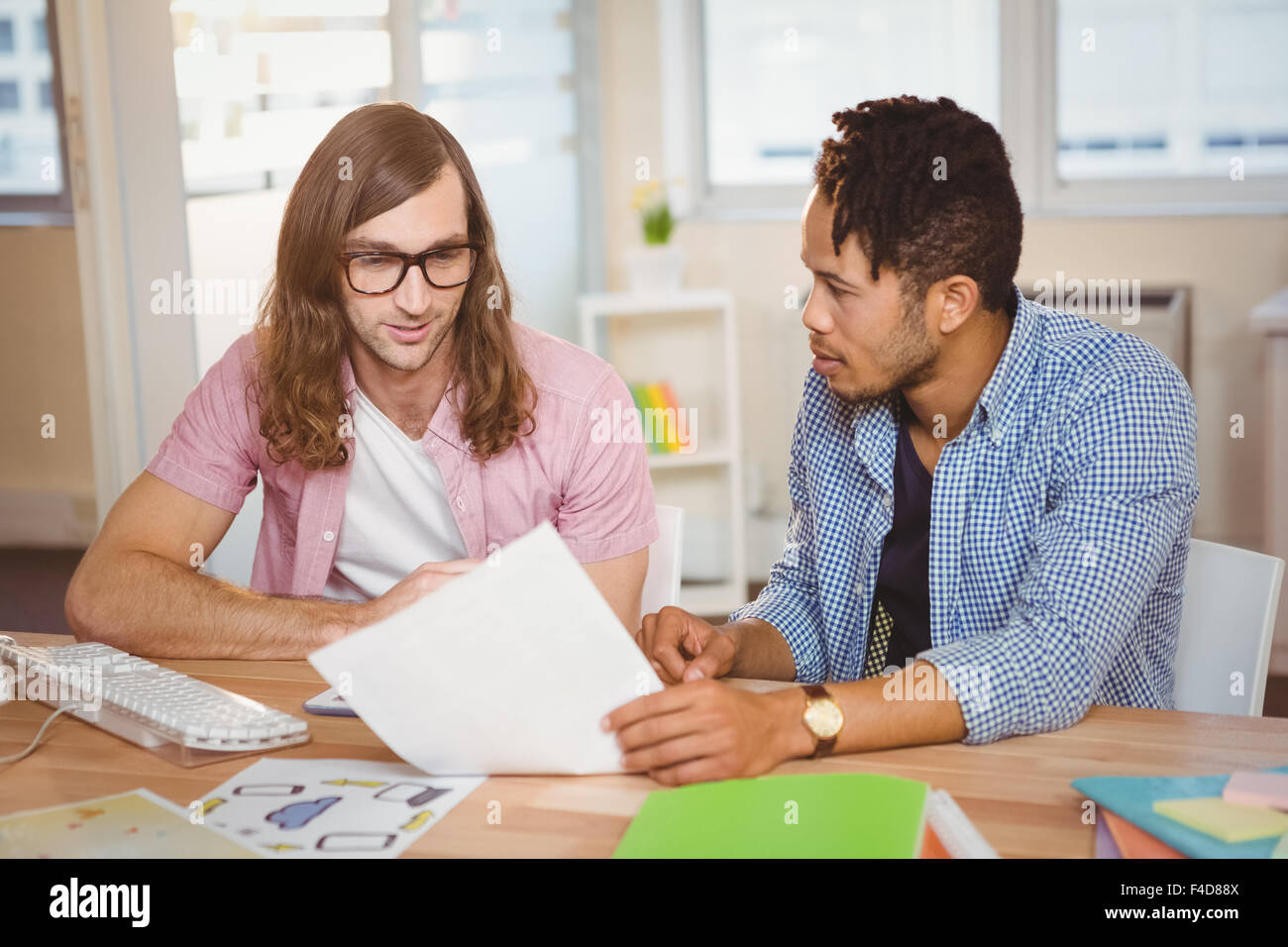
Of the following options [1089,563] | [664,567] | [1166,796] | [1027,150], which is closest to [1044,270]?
[1027,150]

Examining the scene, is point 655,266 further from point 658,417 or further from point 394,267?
point 394,267

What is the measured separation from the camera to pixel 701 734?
1.06 metres

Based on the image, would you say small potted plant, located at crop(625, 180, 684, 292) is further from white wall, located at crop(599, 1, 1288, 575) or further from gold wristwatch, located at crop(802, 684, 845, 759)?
gold wristwatch, located at crop(802, 684, 845, 759)

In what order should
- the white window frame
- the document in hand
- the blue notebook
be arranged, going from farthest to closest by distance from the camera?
the white window frame, the document in hand, the blue notebook

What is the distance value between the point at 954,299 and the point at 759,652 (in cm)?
44

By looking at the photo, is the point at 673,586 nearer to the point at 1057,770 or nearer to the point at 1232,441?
the point at 1057,770

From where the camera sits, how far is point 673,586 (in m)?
1.66

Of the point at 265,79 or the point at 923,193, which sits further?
the point at 265,79

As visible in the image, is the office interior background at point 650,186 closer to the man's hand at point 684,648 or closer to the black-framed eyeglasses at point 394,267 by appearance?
the black-framed eyeglasses at point 394,267

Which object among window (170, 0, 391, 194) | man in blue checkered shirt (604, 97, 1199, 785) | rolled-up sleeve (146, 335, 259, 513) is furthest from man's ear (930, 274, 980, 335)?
window (170, 0, 391, 194)

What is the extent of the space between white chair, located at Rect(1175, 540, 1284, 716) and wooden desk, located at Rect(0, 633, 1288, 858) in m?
0.20

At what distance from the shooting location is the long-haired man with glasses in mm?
1581

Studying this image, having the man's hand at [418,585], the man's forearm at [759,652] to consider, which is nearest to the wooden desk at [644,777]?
the man's hand at [418,585]
